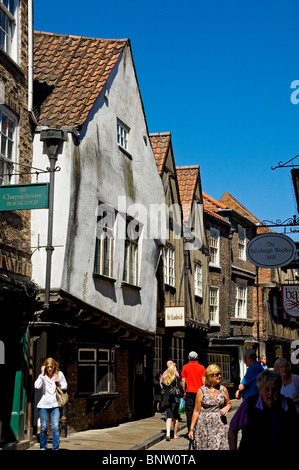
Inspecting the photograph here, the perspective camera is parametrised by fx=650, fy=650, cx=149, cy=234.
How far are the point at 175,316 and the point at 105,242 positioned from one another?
244 inches

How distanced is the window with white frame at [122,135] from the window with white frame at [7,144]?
4.23 metres

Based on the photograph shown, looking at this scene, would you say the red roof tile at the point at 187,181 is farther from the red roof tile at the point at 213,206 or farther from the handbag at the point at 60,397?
the handbag at the point at 60,397

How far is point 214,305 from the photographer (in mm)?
30656

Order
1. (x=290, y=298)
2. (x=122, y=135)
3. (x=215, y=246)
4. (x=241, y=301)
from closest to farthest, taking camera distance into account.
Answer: (x=290, y=298) → (x=122, y=135) → (x=215, y=246) → (x=241, y=301)

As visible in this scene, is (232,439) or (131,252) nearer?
(232,439)

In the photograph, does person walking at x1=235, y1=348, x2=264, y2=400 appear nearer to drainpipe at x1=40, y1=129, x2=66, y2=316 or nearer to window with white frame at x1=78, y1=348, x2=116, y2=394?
drainpipe at x1=40, y1=129, x2=66, y2=316

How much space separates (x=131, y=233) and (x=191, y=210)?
8913 mm

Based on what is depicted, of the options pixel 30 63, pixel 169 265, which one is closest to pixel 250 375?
pixel 30 63

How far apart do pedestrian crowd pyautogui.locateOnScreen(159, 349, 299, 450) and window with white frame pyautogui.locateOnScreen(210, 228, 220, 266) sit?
14.8 metres

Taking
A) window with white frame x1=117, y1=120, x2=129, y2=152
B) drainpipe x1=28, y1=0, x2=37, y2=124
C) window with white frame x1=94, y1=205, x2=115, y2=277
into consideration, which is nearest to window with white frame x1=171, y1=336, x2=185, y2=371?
window with white frame x1=94, y1=205, x2=115, y2=277

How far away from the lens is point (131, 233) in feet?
57.3

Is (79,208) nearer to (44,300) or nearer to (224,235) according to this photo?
(44,300)

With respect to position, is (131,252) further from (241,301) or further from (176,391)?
(241,301)

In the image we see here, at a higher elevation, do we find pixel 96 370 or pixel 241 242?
pixel 241 242
